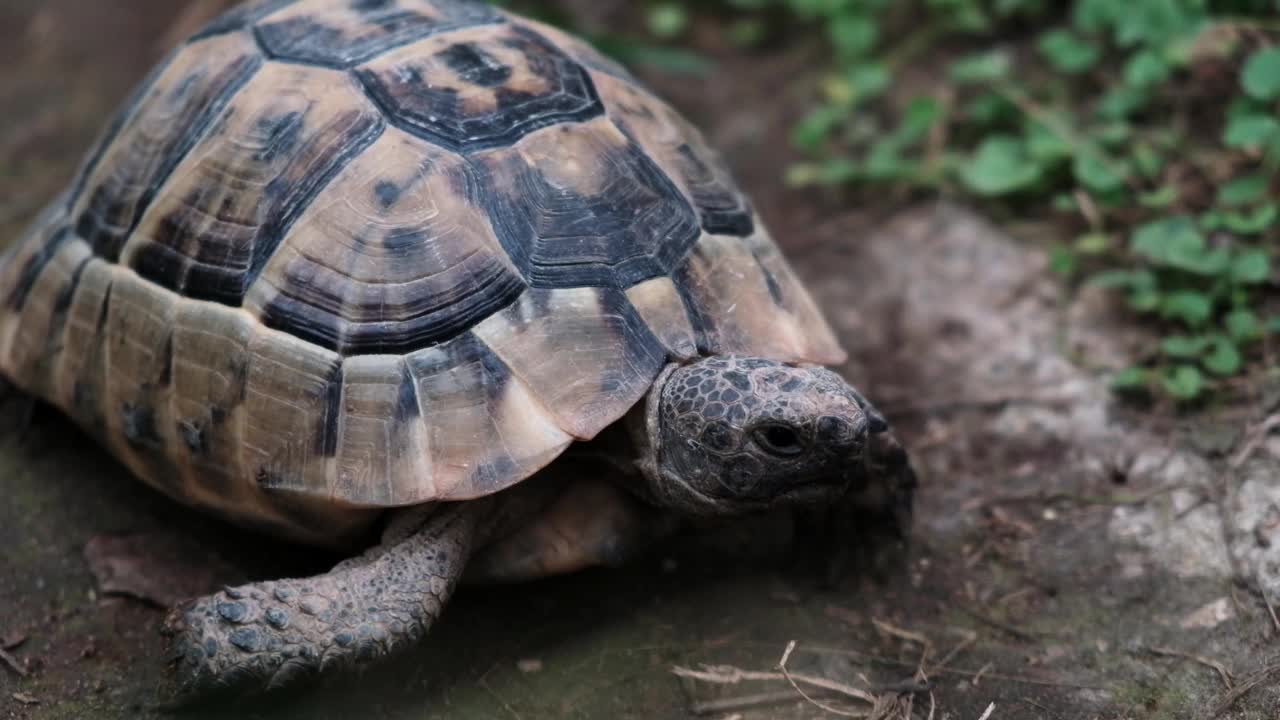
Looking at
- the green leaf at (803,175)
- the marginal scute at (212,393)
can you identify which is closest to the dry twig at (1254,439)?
the green leaf at (803,175)

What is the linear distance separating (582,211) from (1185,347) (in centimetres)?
189

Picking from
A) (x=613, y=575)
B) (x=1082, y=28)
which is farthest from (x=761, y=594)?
(x=1082, y=28)

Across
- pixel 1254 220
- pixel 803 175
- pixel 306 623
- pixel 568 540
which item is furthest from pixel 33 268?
pixel 1254 220

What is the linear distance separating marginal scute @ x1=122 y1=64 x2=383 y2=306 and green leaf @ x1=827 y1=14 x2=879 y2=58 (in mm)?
2795

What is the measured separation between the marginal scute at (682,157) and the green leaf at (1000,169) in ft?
4.34

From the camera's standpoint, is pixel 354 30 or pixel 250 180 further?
pixel 354 30

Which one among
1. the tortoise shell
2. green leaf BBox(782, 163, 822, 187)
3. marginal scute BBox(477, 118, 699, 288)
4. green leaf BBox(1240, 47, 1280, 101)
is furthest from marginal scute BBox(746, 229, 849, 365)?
green leaf BBox(1240, 47, 1280, 101)

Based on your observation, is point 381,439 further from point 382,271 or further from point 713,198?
point 713,198

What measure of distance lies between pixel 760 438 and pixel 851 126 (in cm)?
272

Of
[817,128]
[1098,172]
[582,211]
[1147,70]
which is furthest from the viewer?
[817,128]

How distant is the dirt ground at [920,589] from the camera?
104 inches

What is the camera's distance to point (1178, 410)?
3369 millimetres

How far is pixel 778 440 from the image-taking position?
2.57 meters

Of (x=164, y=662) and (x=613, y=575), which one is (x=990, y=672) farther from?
(x=164, y=662)
